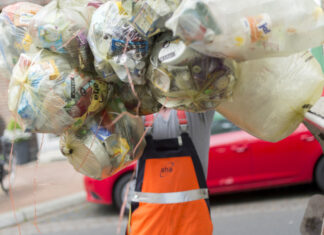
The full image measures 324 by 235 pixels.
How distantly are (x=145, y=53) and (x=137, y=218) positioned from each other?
98cm

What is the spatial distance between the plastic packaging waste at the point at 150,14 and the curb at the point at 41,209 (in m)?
5.08

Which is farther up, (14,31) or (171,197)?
(14,31)

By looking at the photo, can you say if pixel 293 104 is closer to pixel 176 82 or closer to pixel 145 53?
pixel 176 82

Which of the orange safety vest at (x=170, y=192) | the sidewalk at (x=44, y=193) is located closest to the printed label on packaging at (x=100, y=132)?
the orange safety vest at (x=170, y=192)

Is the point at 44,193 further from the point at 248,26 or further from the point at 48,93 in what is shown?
the point at 248,26

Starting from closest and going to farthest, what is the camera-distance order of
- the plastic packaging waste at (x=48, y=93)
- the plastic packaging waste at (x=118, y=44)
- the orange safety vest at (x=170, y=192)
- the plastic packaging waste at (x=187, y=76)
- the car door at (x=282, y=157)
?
the plastic packaging waste at (x=187, y=76)
the plastic packaging waste at (x=118, y=44)
the plastic packaging waste at (x=48, y=93)
the orange safety vest at (x=170, y=192)
the car door at (x=282, y=157)

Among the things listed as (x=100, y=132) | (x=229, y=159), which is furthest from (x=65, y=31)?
(x=229, y=159)

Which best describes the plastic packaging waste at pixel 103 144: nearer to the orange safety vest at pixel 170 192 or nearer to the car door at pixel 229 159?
the orange safety vest at pixel 170 192

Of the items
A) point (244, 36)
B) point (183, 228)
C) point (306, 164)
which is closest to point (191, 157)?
point (183, 228)

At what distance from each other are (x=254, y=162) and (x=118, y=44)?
165 inches

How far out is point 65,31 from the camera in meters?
1.76

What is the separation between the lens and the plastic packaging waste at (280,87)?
5.50 ft

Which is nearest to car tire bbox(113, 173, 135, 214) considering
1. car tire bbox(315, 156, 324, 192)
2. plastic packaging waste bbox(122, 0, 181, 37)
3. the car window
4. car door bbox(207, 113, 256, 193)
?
car door bbox(207, 113, 256, 193)

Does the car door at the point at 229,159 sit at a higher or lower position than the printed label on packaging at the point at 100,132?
lower
